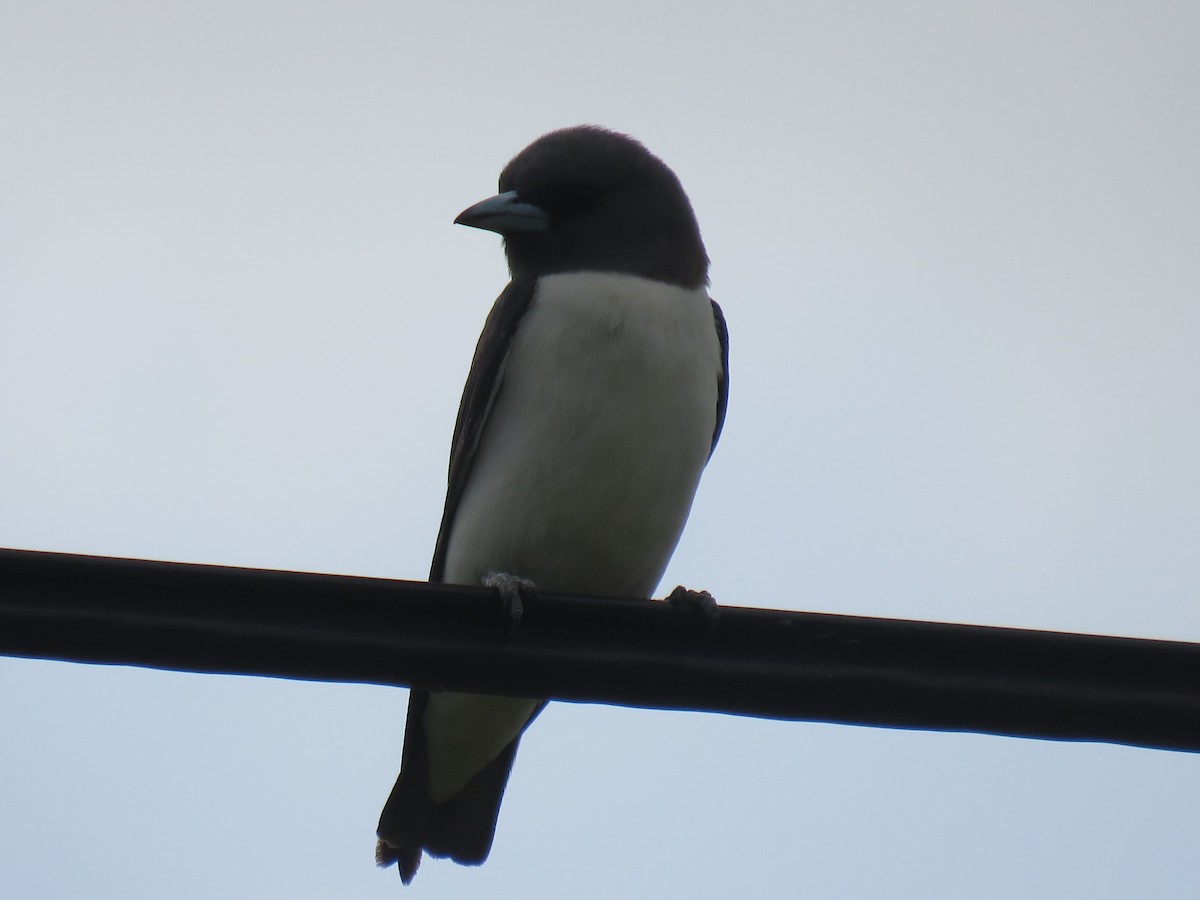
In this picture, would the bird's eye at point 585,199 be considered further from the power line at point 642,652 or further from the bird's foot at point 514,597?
the power line at point 642,652

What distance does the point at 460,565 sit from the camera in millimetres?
4820

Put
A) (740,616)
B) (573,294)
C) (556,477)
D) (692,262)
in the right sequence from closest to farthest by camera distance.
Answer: (740,616) < (556,477) < (573,294) < (692,262)

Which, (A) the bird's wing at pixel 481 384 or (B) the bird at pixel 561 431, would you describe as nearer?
(B) the bird at pixel 561 431

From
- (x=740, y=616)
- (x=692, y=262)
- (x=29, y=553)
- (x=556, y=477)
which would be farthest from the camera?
(x=692, y=262)

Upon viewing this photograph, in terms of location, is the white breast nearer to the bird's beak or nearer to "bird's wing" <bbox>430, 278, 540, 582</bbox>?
"bird's wing" <bbox>430, 278, 540, 582</bbox>

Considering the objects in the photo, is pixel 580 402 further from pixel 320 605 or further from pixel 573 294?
pixel 320 605

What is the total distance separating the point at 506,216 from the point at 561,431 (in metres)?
1.13

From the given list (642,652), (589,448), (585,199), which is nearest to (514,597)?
(642,652)

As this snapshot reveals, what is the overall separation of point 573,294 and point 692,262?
69 cm

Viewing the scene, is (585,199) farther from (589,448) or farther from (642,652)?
(642,652)

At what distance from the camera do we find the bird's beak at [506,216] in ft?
17.6

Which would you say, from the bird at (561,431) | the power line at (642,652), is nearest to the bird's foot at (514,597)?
the power line at (642,652)

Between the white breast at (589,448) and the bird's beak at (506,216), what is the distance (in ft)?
1.74

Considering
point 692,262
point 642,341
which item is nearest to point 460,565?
point 642,341
